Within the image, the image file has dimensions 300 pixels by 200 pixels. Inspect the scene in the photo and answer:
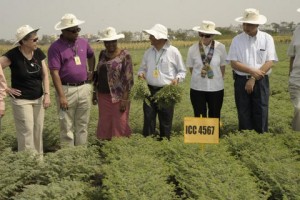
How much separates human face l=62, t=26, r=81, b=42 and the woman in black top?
0.45m

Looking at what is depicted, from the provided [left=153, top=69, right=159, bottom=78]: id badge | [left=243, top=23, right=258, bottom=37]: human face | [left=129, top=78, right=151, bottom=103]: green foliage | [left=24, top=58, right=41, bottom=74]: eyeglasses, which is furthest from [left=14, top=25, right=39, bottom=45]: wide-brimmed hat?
[left=243, top=23, right=258, bottom=37]: human face

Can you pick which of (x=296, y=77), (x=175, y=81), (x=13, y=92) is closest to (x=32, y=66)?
(x=13, y=92)

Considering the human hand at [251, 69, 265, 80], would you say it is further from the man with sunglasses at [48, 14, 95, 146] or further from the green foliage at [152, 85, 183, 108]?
the man with sunglasses at [48, 14, 95, 146]

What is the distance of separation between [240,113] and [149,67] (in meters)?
1.59

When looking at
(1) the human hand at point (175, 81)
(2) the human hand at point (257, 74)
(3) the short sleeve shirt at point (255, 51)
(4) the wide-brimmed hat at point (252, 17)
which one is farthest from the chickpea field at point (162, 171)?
(4) the wide-brimmed hat at point (252, 17)

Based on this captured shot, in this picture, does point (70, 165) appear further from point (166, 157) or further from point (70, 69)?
point (70, 69)

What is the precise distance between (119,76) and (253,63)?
201 cm

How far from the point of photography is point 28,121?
500 cm

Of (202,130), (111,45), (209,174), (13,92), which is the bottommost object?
(209,174)

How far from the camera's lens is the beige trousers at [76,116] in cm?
546

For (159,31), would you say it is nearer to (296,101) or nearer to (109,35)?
(109,35)

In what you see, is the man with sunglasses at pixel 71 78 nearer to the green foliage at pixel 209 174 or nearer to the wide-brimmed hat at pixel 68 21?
the wide-brimmed hat at pixel 68 21

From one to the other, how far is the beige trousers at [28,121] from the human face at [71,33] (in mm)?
965

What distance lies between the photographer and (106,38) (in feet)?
17.1
